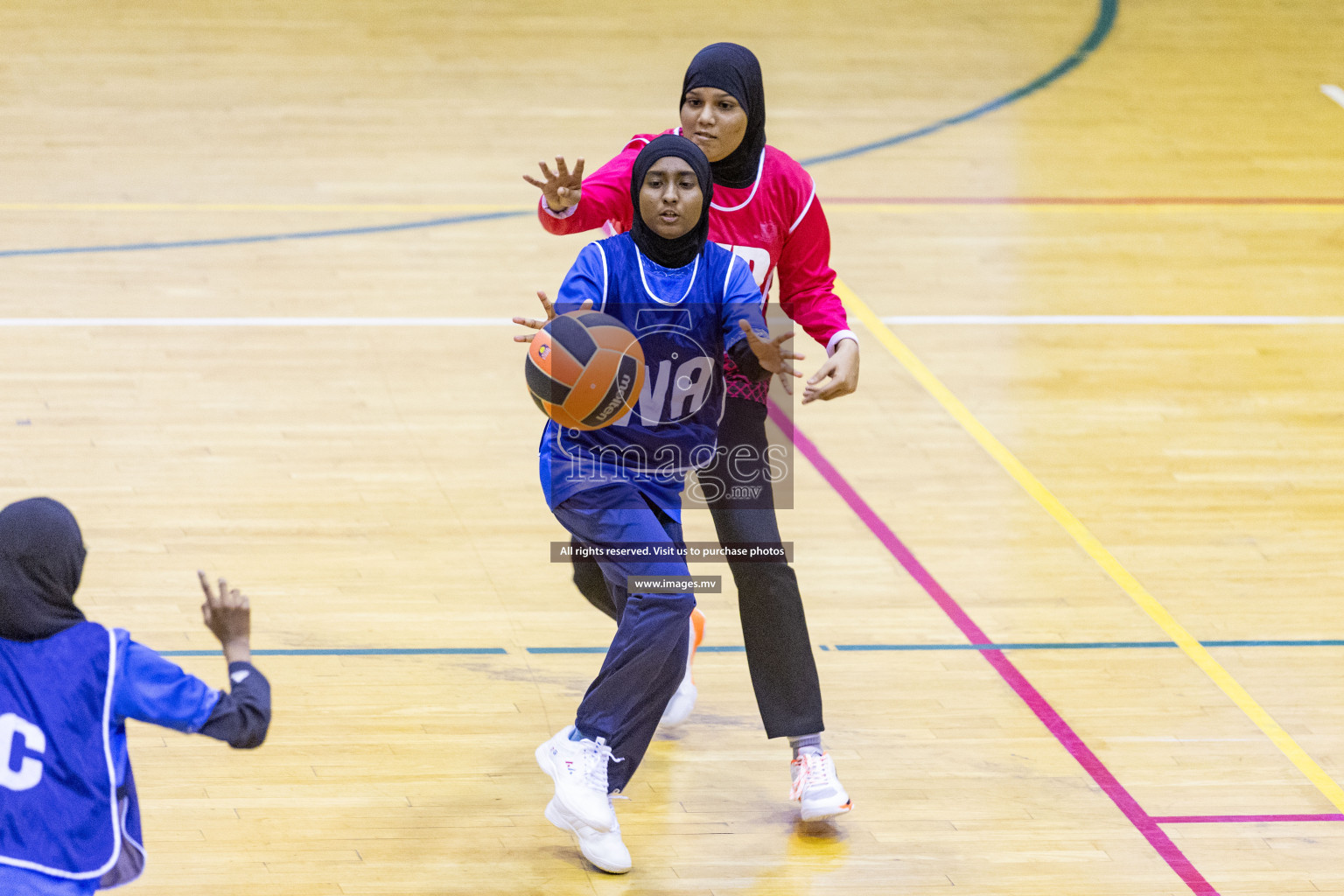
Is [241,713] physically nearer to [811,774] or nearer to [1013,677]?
[811,774]

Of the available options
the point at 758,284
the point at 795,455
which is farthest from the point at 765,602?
the point at 795,455

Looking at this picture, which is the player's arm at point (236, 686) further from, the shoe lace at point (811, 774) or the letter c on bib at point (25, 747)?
the shoe lace at point (811, 774)

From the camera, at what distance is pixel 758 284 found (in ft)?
13.6

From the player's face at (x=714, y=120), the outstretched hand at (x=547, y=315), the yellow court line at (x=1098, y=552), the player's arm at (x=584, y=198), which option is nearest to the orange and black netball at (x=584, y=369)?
the outstretched hand at (x=547, y=315)

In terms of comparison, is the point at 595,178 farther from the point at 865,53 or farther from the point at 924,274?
the point at 865,53

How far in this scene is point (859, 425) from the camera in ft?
22.1

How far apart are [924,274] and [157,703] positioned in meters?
6.07

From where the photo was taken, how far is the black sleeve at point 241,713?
292 centimetres

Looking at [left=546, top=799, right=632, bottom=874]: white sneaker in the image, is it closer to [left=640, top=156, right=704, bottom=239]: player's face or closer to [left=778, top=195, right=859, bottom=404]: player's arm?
[left=778, top=195, right=859, bottom=404]: player's arm

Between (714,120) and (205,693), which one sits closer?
→ (205,693)

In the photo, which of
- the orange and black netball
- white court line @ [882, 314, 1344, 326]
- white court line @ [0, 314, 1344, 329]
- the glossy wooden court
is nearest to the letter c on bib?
the glossy wooden court

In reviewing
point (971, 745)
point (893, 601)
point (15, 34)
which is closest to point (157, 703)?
point (971, 745)

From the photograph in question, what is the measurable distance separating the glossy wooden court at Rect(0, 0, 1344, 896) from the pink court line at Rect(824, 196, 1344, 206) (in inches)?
2.7

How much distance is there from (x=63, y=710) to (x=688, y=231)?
185 cm
